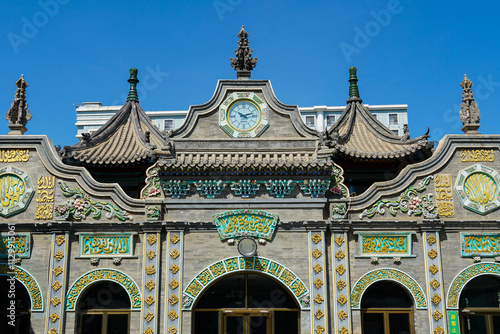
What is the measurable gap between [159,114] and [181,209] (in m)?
37.6

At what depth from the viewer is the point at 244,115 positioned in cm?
1842

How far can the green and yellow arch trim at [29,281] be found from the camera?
1683cm

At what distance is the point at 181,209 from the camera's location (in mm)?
17531

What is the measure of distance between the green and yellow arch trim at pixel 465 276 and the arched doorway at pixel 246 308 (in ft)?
14.7

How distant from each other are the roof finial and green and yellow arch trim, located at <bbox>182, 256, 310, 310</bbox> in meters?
10.3

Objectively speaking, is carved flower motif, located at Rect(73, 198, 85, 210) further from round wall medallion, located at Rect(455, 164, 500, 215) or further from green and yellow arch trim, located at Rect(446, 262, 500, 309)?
round wall medallion, located at Rect(455, 164, 500, 215)

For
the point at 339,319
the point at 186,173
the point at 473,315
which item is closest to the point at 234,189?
the point at 186,173

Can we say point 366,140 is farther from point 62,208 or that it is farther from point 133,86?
point 62,208

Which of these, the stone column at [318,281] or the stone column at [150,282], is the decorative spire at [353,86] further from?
the stone column at [150,282]

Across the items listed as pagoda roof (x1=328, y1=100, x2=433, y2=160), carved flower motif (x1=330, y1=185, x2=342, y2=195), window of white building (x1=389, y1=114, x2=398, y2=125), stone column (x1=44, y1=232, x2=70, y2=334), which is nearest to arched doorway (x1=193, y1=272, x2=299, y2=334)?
carved flower motif (x1=330, y1=185, x2=342, y2=195)

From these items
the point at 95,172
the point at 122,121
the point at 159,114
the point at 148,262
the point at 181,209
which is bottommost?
the point at 148,262

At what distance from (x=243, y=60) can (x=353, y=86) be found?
23.8ft

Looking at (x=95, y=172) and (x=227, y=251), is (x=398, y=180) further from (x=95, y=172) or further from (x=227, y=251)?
(x=95, y=172)

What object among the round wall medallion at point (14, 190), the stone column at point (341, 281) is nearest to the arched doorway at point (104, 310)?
the round wall medallion at point (14, 190)
